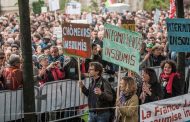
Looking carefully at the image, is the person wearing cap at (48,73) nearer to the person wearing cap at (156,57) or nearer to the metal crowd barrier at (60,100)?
the metal crowd barrier at (60,100)

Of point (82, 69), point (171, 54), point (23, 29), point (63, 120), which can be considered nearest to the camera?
point (23, 29)

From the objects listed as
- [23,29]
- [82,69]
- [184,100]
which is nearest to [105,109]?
[184,100]

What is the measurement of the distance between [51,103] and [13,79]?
1036mm

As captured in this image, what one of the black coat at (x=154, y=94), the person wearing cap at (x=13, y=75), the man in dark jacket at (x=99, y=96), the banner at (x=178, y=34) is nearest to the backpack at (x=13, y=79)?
the person wearing cap at (x=13, y=75)

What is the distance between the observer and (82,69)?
10.4 m

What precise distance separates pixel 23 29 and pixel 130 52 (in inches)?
69.0

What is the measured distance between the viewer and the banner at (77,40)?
8.14 m

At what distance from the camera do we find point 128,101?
6.82m

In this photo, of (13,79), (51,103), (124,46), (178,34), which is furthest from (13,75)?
(178,34)

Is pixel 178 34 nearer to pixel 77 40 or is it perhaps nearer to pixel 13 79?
pixel 77 40

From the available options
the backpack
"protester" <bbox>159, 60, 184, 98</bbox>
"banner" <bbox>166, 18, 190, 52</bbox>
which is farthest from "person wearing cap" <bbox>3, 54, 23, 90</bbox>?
"banner" <bbox>166, 18, 190, 52</bbox>

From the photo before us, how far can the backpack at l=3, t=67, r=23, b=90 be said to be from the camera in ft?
26.8

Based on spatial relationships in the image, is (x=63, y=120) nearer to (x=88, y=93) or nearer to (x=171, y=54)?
(x=88, y=93)

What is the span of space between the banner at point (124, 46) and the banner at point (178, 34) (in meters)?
0.80
